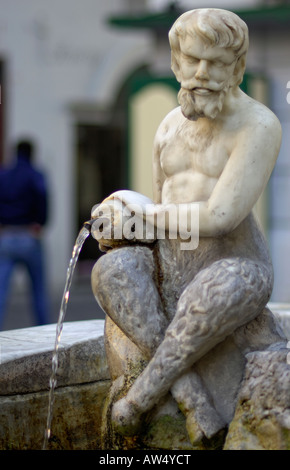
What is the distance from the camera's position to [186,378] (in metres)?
3.44

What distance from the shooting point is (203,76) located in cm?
343

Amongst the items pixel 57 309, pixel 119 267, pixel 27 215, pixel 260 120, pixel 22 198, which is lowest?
pixel 57 309

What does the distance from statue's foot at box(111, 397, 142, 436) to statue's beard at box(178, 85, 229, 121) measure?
101 centimetres

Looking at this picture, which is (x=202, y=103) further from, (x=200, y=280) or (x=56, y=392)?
(x=56, y=392)

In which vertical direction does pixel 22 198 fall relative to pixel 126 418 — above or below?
below

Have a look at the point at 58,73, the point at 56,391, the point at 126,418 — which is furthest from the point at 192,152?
the point at 58,73

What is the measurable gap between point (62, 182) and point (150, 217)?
947 cm

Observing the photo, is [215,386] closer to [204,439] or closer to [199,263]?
[204,439]

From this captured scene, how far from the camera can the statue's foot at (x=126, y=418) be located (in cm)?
347

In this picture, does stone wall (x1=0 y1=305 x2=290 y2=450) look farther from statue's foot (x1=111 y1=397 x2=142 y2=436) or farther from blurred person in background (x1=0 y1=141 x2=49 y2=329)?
blurred person in background (x1=0 y1=141 x2=49 y2=329)

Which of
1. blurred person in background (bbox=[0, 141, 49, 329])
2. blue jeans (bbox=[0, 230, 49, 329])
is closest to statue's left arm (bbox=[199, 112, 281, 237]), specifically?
Result: blue jeans (bbox=[0, 230, 49, 329])

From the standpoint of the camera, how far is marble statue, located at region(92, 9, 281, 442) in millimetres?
3398

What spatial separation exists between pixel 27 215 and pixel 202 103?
465 cm

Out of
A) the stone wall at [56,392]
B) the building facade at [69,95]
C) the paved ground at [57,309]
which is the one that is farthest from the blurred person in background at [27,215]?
the building facade at [69,95]
